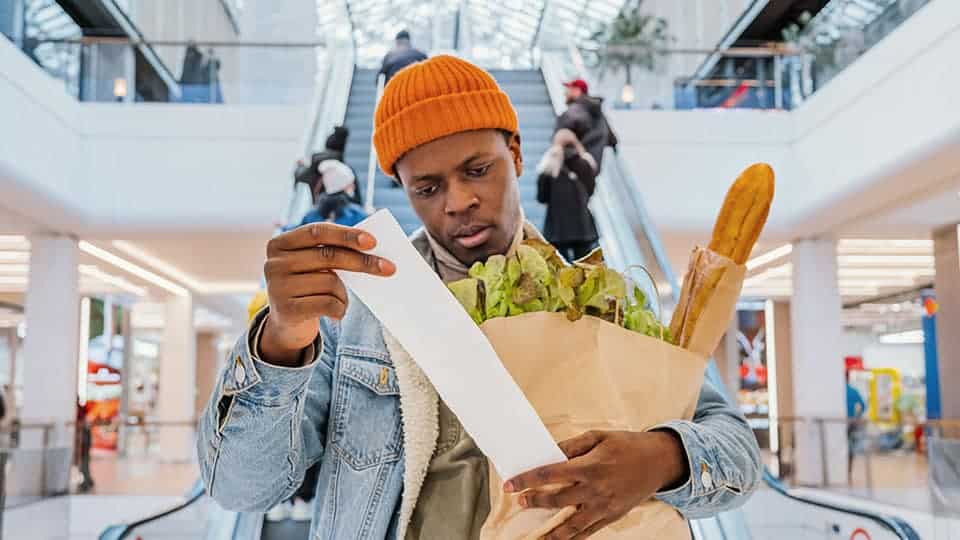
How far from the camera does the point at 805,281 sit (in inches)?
491

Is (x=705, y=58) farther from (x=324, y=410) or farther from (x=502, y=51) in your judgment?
(x=324, y=410)

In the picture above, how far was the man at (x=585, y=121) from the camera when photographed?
6953 millimetres

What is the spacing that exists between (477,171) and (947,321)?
35.4 feet

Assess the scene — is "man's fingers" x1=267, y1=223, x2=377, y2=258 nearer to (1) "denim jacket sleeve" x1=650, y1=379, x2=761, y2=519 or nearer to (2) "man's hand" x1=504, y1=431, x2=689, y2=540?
(2) "man's hand" x1=504, y1=431, x2=689, y2=540

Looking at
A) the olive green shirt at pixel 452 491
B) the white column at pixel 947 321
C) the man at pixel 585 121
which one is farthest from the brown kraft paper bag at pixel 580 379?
the white column at pixel 947 321

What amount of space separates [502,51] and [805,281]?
5.51 meters

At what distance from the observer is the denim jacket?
3.76ft

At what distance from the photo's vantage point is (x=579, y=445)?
3.33ft

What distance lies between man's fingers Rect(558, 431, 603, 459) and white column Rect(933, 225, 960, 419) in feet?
31.5

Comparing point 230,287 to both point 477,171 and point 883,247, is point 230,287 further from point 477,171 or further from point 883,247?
point 477,171

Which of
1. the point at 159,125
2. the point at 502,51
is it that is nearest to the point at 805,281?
the point at 502,51

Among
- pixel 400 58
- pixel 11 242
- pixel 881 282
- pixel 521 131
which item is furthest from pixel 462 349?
pixel 881 282

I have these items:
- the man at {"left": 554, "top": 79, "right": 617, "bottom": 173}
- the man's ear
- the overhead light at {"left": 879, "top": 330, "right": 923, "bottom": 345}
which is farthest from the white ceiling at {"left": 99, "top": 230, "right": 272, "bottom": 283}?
the overhead light at {"left": 879, "top": 330, "right": 923, "bottom": 345}

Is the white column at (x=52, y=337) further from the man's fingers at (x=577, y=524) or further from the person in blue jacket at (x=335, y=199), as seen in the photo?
the man's fingers at (x=577, y=524)
